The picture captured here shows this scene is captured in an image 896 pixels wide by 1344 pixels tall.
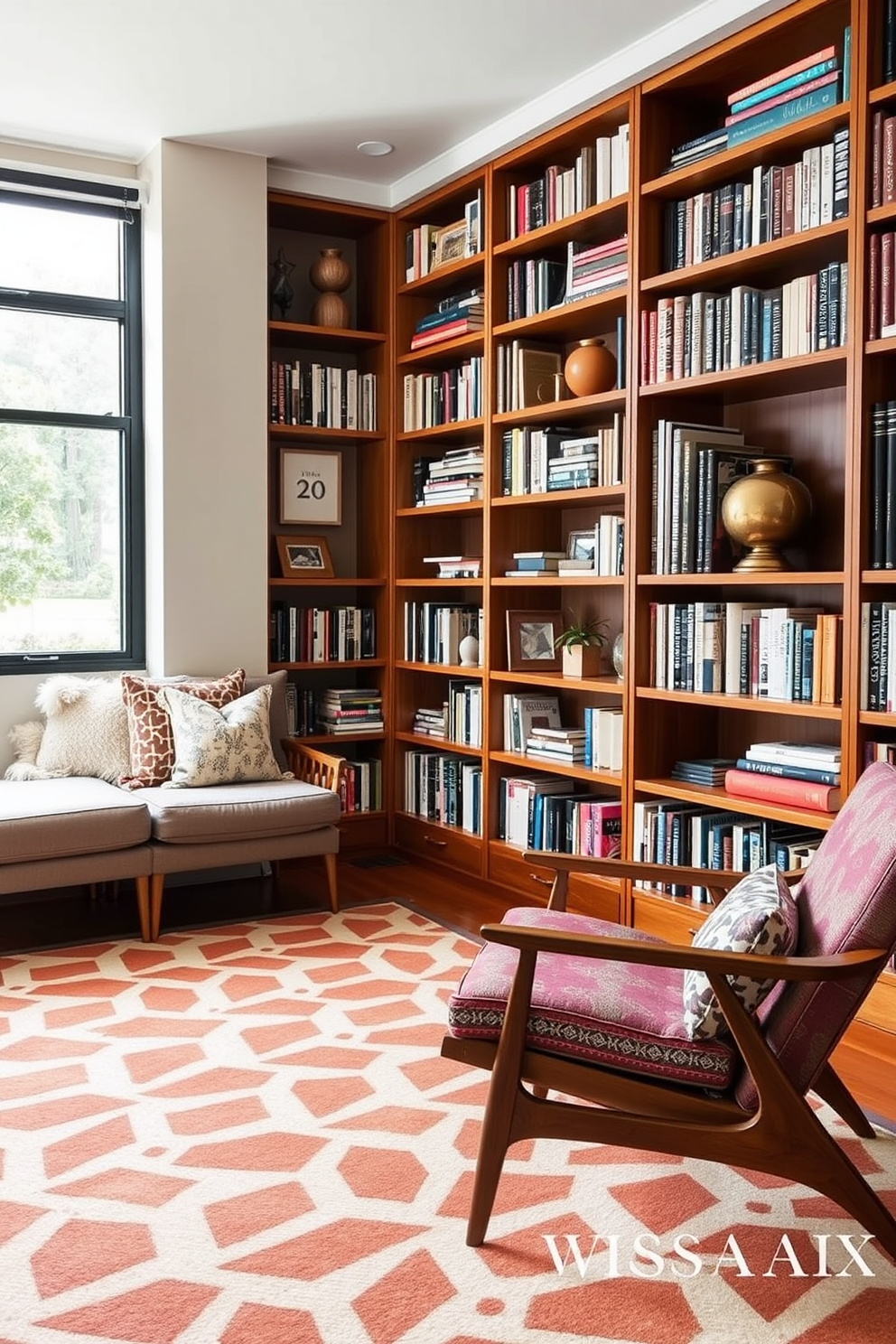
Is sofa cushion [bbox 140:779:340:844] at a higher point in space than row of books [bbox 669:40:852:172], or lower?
lower

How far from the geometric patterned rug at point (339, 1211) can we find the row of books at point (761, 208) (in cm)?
242

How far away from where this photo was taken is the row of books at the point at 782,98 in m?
3.22

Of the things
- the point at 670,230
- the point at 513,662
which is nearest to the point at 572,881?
the point at 513,662

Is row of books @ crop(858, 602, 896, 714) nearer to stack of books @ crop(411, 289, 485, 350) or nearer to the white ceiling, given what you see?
the white ceiling

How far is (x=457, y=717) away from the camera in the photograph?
4996mm

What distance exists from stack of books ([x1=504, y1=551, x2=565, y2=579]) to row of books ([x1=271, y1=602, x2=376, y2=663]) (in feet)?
3.16

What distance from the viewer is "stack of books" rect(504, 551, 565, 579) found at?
14.6 feet

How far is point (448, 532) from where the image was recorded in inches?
214

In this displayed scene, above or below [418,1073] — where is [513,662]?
→ above

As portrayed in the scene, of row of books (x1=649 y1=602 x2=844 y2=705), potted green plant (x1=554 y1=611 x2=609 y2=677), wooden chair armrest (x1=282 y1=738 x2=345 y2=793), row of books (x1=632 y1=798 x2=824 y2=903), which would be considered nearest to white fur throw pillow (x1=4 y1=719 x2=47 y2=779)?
wooden chair armrest (x1=282 y1=738 x2=345 y2=793)

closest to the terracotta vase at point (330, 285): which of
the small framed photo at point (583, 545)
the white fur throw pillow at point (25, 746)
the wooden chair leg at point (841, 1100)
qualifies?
the small framed photo at point (583, 545)

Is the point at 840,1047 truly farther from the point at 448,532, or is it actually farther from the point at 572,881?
the point at 448,532

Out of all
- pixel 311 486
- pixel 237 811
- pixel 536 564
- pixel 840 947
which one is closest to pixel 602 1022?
pixel 840 947

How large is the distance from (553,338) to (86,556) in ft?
6.99
